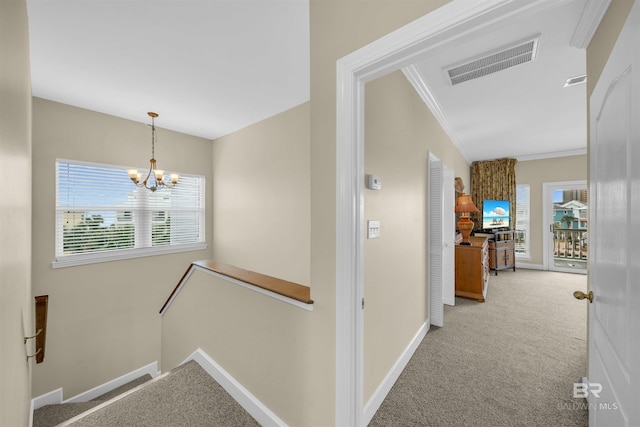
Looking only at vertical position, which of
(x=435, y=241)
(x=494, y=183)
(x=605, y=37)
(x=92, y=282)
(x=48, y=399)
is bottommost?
(x=48, y=399)

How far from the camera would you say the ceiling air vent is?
6.40ft

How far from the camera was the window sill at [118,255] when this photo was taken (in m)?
3.01

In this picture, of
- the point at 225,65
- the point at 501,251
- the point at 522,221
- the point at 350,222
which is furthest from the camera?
the point at 522,221

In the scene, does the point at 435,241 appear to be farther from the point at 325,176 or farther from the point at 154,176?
the point at 154,176

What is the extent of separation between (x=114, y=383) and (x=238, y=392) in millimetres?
2811

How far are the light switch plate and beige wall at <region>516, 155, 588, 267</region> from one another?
6.19m

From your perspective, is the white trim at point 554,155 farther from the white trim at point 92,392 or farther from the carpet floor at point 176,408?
the white trim at point 92,392

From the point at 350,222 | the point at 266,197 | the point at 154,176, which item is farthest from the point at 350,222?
the point at 154,176

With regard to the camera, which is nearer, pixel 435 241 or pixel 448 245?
pixel 435 241

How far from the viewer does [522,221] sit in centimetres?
610

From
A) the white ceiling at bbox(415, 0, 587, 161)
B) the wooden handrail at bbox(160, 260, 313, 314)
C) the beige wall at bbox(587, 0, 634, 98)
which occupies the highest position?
the white ceiling at bbox(415, 0, 587, 161)

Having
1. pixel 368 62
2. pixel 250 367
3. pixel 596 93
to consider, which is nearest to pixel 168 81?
pixel 368 62

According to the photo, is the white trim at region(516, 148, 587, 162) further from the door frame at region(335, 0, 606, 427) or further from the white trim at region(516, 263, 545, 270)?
the door frame at region(335, 0, 606, 427)

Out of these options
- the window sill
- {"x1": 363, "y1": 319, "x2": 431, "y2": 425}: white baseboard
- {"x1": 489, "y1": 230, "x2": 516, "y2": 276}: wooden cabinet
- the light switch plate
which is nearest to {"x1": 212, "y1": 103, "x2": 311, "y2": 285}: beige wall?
the window sill
